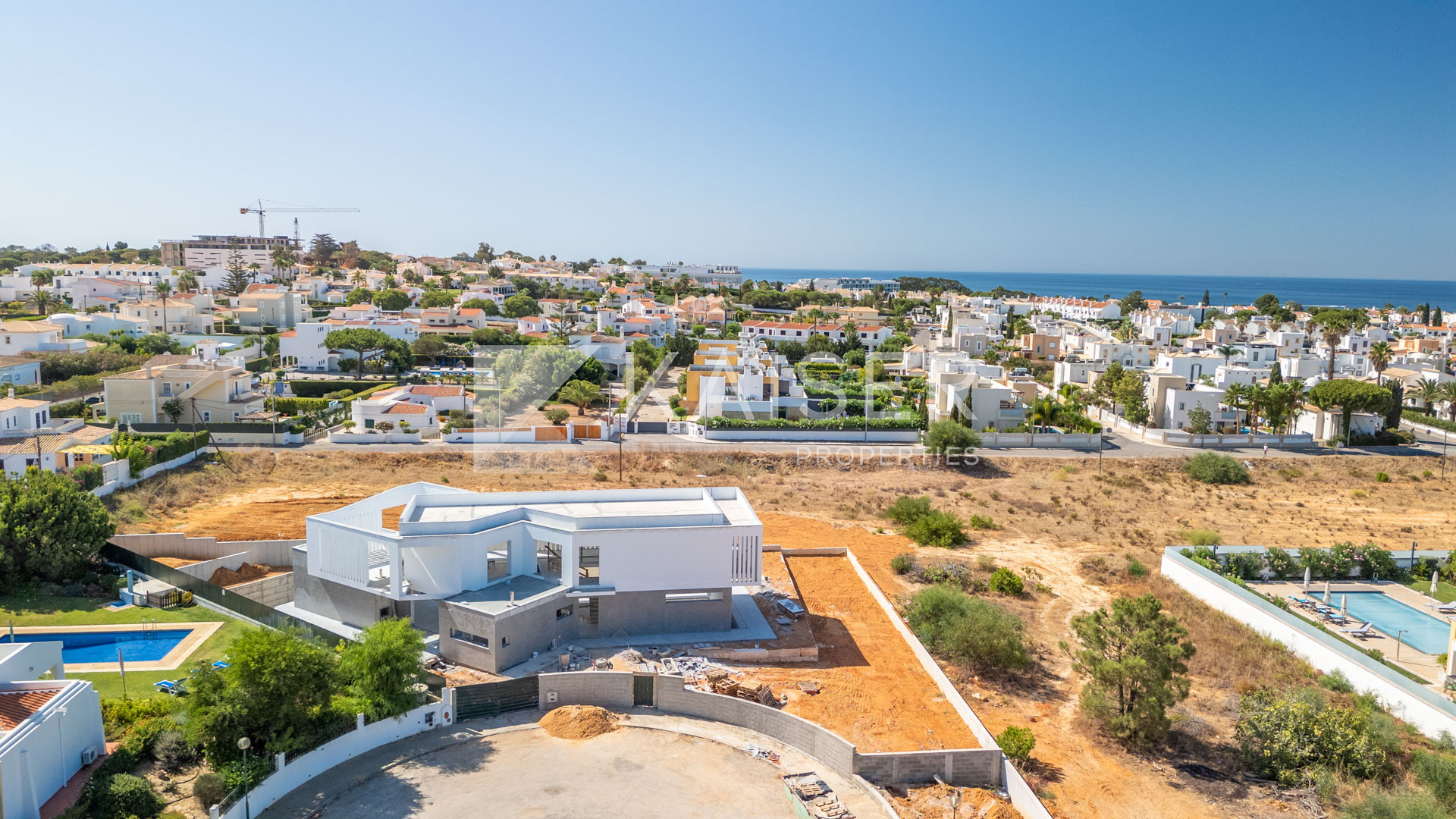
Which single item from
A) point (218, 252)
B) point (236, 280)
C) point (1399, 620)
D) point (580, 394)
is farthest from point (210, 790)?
point (218, 252)

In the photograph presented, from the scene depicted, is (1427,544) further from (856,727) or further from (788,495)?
(856,727)

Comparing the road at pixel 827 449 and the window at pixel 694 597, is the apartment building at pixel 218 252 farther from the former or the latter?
the window at pixel 694 597

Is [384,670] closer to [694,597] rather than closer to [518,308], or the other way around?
[694,597]

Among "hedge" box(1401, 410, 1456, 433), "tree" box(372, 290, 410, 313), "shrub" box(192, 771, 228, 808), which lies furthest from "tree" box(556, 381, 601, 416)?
"hedge" box(1401, 410, 1456, 433)

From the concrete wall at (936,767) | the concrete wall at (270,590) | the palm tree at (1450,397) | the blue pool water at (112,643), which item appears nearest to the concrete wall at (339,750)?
the blue pool water at (112,643)

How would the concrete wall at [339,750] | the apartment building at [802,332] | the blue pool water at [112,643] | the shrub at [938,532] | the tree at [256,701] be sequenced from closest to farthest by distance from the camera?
the concrete wall at [339,750] → the tree at [256,701] → the blue pool water at [112,643] → the shrub at [938,532] → the apartment building at [802,332]

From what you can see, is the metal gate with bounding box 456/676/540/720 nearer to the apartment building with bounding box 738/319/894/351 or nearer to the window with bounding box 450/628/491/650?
the window with bounding box 450/628/491/650
